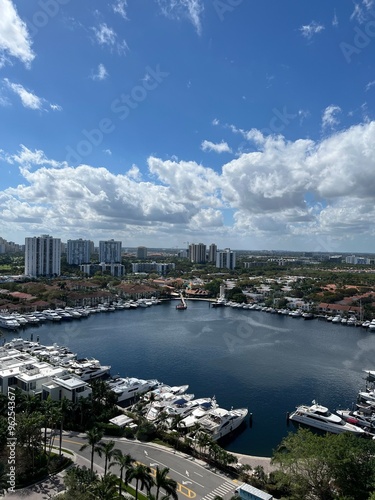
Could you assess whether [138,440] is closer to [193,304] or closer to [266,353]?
[266,353]

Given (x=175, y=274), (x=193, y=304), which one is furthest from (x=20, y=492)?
(x=175, y=274)

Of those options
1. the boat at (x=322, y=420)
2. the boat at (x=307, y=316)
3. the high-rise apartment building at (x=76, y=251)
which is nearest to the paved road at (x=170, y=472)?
the boat at (x=322, y=420)

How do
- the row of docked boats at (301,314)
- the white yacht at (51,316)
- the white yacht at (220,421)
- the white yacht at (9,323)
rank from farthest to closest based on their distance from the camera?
the row of docked boats at (301,314)
the white yacht at (51,316)
the white yacht at (9,323)
the white yacht at (220,421)

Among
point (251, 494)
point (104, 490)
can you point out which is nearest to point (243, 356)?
point (251, 494)

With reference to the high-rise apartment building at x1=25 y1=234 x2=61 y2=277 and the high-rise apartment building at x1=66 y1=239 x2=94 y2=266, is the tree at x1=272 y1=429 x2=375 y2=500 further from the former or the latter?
the high-rise apartment building at x1=66 y1=239 x2=94 y2=266

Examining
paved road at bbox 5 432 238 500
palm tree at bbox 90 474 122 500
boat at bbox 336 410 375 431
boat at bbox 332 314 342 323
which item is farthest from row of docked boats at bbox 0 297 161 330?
palm tree at bbox 90 474 122 500

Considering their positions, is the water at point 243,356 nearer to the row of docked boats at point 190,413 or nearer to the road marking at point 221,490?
the row of docked boats at point 190,413
